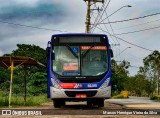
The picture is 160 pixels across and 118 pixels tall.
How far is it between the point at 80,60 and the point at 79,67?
12.6 inches

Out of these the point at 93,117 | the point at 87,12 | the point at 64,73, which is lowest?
the point at 93,117

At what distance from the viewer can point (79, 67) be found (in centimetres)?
2028

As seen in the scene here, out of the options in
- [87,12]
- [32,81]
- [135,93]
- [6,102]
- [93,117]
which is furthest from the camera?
[135,93]

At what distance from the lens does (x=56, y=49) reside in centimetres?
2052

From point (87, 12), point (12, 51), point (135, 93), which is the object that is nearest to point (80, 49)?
point (87, 12)

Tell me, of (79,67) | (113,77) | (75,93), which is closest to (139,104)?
(79,67)

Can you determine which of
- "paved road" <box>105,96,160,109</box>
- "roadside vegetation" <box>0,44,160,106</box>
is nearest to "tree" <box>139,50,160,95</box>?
"roadside vegetation" <box>0,44,160,106</box>

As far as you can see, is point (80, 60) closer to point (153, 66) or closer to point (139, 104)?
point (139, 104)

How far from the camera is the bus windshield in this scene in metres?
20.2

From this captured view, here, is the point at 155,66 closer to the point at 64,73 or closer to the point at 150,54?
the point at 150,54

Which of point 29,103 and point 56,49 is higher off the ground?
point 56,49

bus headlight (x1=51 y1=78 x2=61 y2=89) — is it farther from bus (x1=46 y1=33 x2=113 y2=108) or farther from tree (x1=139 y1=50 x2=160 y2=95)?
tree (x1=139 y1=50 x2=160 y2=95)

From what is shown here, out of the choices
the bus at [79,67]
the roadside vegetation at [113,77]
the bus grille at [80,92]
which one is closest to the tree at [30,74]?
the roadside vegetation at [113,77]

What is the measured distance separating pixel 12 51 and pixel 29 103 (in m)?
67.0
